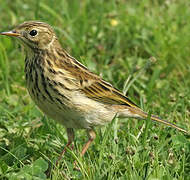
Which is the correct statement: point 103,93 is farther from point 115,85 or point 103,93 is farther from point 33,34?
point 115,85

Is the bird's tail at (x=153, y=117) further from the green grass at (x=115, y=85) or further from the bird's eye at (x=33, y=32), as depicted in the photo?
the bird's eye at (x=33, y=32)

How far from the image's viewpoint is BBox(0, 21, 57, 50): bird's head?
18.3ft

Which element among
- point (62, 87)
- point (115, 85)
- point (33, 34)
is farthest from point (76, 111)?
point (115, 85)

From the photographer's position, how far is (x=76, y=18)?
8820 millimetres

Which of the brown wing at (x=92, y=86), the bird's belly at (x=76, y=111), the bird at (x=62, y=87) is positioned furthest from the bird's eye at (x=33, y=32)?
the bird's belly at (x=76, y=111)

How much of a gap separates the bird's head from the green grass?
842mm

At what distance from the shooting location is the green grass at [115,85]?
17.6 ft

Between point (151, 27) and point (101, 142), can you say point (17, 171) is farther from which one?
point (151, 27)

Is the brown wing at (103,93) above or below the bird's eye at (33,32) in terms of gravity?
below

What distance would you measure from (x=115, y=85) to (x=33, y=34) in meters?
1.99

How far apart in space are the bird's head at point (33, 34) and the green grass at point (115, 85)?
84 centimetres

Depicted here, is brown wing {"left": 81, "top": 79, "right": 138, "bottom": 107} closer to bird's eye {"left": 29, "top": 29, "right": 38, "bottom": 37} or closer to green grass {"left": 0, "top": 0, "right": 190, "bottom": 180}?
green grass {"left": 0, "top": 0, "right": 190, "bottom": 180}

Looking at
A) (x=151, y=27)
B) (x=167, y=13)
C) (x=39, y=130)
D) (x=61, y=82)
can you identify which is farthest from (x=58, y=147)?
(x=167, y=13)

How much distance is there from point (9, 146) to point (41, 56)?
1.24m
